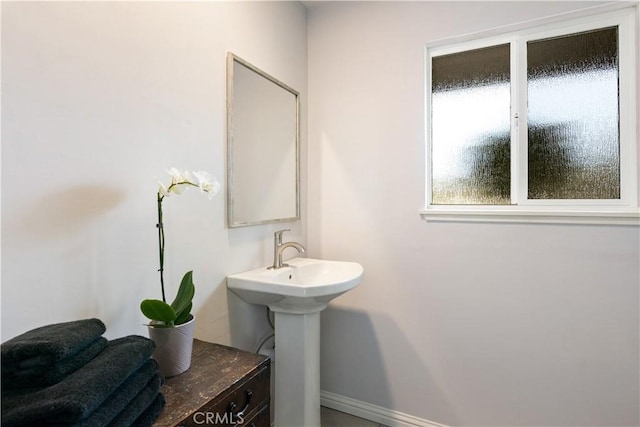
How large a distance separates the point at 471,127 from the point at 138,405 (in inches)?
71.9

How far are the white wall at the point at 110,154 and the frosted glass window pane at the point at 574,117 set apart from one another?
1477mm

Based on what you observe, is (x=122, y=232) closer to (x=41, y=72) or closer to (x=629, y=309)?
(x=41, y=72)

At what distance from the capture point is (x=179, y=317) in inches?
39.9

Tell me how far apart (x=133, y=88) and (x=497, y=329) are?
73.7 inches

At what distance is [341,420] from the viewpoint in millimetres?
1913

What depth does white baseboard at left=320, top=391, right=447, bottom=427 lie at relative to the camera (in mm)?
1817

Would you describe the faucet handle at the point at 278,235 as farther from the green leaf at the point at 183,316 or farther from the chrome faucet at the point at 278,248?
the green leaf at the point at 183,316

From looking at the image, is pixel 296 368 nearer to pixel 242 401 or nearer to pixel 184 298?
Result: pixel 242 401

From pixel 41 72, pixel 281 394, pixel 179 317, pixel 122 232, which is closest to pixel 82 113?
pixel 41 72

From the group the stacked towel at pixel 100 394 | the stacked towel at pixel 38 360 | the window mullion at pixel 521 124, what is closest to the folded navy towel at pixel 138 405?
the stacked towel at pixel 100 394

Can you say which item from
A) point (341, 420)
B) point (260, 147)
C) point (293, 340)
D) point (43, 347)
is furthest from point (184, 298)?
point (341, 420)

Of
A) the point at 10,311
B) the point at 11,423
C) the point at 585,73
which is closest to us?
the point at 11,423

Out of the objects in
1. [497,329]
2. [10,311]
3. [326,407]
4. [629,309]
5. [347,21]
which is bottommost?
[326,407]

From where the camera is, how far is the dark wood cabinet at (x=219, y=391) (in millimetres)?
813
